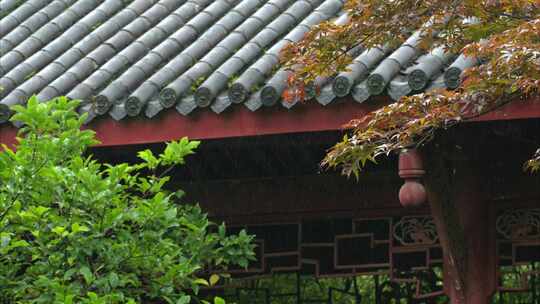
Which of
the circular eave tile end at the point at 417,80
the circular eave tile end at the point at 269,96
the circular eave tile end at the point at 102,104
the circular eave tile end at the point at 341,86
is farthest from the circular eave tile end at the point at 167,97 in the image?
the circular eave tile end at the point at 417,80

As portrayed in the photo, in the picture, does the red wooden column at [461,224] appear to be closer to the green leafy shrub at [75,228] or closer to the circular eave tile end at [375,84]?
the circular eave tile end at [375,84]

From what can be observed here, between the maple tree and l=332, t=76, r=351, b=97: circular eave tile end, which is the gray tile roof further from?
the maple tree

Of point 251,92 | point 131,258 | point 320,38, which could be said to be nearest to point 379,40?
point 320,38

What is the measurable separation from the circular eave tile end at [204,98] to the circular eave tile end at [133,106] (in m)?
0.29

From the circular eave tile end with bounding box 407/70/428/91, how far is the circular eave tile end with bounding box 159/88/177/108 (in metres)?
1.08

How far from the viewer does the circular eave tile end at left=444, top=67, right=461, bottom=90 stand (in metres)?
4.80

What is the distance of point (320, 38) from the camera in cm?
469

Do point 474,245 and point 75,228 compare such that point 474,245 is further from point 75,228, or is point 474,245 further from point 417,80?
point 75,228

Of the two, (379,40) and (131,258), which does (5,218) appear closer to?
(131,258)

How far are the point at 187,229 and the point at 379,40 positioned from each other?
3.44ft


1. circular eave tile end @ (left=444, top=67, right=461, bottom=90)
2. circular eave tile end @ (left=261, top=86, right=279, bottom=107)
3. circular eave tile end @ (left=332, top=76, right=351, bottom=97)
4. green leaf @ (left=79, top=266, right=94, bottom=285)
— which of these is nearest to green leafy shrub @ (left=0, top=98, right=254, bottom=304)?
green leaf @ (left=79, top=266, right=94, bottom=285)

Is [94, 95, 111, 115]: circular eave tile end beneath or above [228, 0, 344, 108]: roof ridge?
beneath

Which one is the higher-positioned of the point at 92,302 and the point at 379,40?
the point at 379,40

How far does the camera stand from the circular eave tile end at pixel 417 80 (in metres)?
4.86
